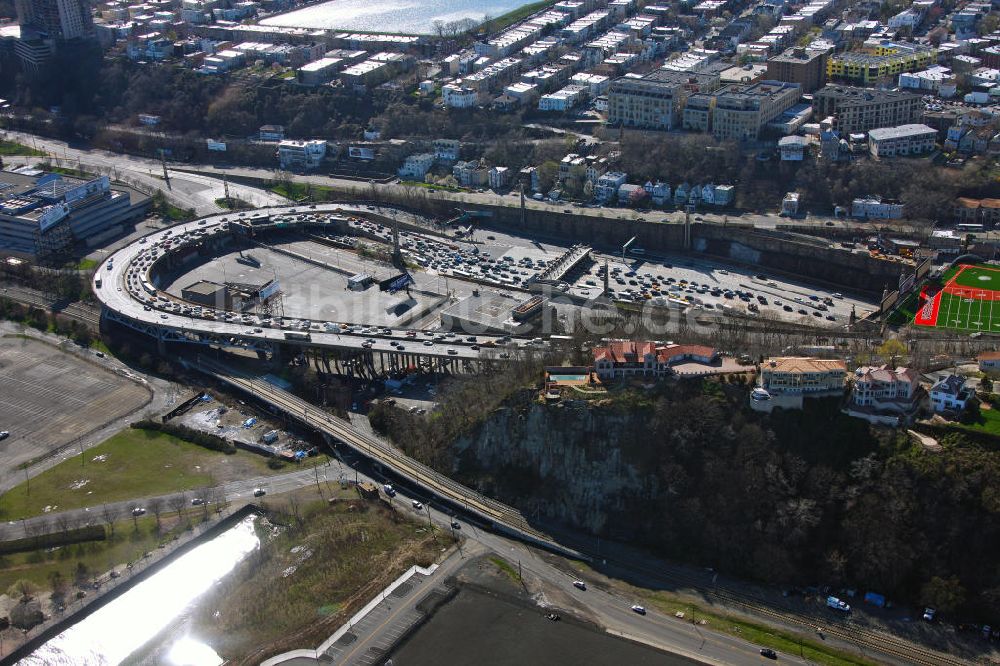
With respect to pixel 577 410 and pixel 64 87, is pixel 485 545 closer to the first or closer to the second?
pixel 577 410

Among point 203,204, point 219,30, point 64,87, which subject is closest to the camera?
point 203,204

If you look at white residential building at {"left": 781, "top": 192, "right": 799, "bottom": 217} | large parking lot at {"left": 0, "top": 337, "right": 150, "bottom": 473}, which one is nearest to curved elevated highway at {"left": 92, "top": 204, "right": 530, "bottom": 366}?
large parking lot at {"left": 0, "top": 337, "right": 150, "bottom": 473}

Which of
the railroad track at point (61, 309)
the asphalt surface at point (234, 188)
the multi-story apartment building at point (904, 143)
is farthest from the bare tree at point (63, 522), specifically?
the multi-story apartment building at point (904, 143)

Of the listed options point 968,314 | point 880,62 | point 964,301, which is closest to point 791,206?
point 964,301

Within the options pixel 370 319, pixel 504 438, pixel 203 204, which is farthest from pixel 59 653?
pixel 203 204

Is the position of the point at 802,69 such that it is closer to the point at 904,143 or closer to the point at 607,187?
the point at 904,143

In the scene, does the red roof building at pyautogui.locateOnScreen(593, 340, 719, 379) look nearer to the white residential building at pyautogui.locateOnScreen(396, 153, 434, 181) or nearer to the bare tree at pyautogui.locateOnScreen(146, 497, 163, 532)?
the bare tree at pyautogui.locateOnScreen(146, 497, 163, 532)

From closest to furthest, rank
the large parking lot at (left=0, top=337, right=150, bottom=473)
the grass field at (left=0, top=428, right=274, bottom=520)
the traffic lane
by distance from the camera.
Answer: the traffic lane, the grass field at (left=0, top=428, right=274, bottom=520), the large parking lot at (left=0, top=337, right=150, bottom=473)
